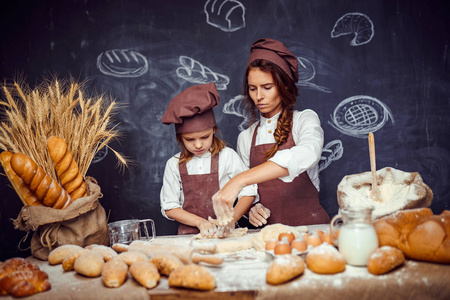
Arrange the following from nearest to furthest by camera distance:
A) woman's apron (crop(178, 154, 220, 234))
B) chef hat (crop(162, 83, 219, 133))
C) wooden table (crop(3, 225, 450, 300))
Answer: wooden table (crop(3, 225, 450, 300)), chef hat (crop(162, 83, 219, 133)), woman's apron (crop(178, 154, 220, 234))

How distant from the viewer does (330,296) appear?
1.18m

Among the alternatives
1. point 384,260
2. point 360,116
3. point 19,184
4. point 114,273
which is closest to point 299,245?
point 384,260

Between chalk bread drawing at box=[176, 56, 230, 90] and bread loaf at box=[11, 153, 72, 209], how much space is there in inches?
60.0

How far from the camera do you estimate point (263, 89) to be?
91.0 inches

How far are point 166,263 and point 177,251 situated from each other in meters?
0.11

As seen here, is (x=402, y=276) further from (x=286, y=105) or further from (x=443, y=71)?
(x=443, y=71)

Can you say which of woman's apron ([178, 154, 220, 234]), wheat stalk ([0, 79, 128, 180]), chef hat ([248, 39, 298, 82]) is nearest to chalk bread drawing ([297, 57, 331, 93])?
chef hat ([248, 39, 298, 82])

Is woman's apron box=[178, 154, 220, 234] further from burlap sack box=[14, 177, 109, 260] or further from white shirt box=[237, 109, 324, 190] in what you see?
burlap sack box=[14, 177, 109, 260]

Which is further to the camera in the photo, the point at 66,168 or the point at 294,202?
the point at 294,202

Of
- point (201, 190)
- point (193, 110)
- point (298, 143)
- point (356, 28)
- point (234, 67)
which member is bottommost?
point (201, 190)

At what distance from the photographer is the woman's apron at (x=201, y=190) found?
238cm

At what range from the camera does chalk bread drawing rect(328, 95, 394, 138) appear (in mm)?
2955

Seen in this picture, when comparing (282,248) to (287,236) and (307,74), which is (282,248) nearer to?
(287,236)

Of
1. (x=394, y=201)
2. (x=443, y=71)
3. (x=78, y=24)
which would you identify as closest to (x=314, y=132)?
(x=394, y=201)
